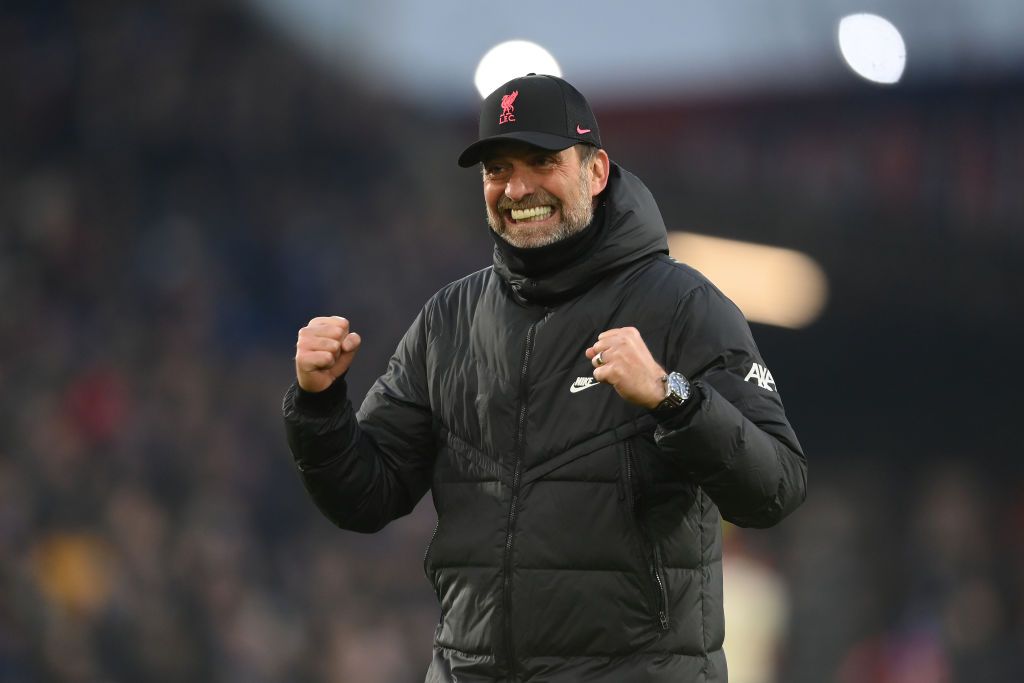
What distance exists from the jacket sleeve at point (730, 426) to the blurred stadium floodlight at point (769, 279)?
7.52m

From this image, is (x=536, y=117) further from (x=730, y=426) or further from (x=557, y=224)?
(x=730, y=426)

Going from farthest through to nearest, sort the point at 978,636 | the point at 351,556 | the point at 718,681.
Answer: the point at 351,556 → the point at 978,636 → the point at 718,681

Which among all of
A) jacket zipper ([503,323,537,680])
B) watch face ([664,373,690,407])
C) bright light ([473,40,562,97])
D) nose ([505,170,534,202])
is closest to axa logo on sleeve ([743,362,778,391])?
watch face ([664,373,690,407])

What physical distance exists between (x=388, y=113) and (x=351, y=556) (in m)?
4.51

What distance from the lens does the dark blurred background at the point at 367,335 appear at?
9062mm

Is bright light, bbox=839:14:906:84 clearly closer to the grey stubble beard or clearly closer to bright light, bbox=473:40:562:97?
bright light, bbox=473:40:562:97

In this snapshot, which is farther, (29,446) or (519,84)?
(29,446)

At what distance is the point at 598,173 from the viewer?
10.5ft

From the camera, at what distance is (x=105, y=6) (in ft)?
41.9

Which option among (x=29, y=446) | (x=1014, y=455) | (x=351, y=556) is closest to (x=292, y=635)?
(x=351, y=556)

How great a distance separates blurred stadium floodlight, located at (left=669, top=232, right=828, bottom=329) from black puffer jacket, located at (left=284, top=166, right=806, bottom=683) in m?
7.44

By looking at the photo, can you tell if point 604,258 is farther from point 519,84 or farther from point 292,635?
point 292,635

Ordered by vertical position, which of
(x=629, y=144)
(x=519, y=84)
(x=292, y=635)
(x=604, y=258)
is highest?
(x=629, y=144)

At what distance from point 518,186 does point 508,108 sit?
161mm
